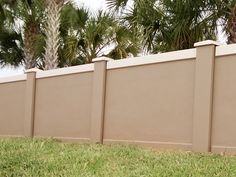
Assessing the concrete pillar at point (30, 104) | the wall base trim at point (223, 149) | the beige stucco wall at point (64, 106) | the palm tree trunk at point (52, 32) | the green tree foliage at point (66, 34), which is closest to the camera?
the wall base trim at point (223, 149)

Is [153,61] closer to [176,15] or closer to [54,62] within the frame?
[176,15]

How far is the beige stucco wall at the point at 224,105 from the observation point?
9.72m

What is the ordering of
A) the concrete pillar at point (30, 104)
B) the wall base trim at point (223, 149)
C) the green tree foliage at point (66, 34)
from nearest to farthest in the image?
the wall base trim at point (223, 149), the concrete pillar at point (30, 104), the green tree foliage at point (66, 34)

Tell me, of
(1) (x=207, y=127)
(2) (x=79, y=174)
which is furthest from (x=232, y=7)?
(2) (x=79, y=174)

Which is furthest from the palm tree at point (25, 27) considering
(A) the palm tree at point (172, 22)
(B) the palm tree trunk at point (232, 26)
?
(B) the palm tree trunk at point (232, 26)

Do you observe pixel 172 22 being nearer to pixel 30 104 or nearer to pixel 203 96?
pixel 203 96

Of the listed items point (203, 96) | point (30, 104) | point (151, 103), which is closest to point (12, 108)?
point (30, 104)

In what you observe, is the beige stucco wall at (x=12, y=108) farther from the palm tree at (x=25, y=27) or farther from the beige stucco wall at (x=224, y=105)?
the beige stucco wall at (x=224, y=105)

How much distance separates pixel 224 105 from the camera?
32.5 feet

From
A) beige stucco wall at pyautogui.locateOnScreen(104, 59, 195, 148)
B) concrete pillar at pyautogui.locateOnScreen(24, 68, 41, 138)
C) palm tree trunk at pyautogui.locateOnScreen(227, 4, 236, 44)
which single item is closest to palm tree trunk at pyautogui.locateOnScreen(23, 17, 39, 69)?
concrete pillar at pyautogui.locateOnScreen(24, 68, 41, 138)

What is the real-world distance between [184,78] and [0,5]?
12.0 meters

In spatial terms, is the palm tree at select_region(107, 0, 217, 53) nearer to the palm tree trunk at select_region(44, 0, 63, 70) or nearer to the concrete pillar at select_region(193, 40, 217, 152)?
the concrete pillar at select_region(193, 40, 217, 152)

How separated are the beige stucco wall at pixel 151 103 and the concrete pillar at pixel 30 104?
357 centimetres

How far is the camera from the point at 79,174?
8.38 meters
